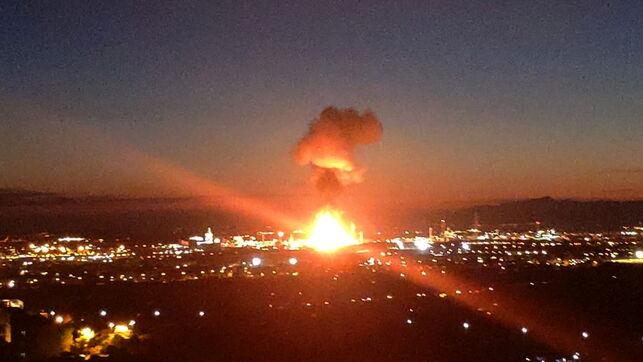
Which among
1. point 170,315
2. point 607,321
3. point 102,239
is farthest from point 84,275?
point 102,239

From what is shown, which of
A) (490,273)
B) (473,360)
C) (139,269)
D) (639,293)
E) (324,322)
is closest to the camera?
(473,360)

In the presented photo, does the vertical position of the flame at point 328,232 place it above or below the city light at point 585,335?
above

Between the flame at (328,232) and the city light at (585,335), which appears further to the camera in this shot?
the flame at (328,232)

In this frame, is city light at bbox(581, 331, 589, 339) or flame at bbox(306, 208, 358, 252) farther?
flame at bbox(306, 208, 358, 252)

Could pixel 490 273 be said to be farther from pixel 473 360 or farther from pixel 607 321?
pixel 473 360

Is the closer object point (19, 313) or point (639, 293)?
point (19, 313)

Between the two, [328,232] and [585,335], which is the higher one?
[328,232]

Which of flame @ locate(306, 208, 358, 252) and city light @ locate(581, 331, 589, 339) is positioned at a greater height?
flame @ locate(306, 208, 358, 252)

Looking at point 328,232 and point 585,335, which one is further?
point 328,232
